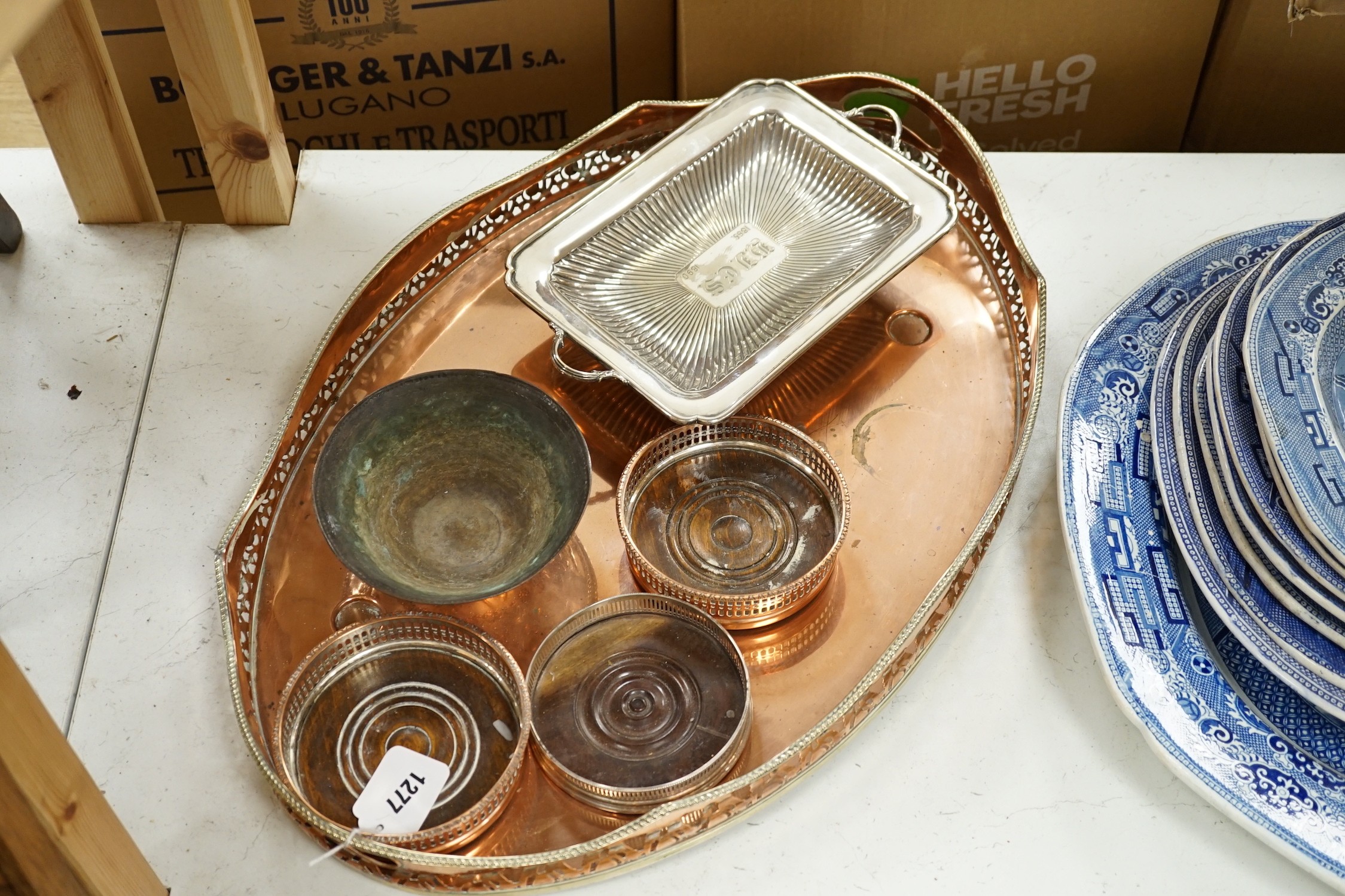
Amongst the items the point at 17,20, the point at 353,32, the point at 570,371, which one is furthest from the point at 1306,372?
the point at 353,32

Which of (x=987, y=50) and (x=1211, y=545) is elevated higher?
(x=987, y=50)

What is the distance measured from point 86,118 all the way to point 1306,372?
34.5 inches

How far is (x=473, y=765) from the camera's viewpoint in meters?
0.73

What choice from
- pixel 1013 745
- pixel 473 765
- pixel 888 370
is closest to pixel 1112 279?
pixel 888 370

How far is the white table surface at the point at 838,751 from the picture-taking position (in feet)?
2.38

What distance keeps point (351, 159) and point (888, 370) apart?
0.50 metres

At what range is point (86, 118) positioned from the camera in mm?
906

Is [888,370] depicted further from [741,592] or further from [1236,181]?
[1236,181]

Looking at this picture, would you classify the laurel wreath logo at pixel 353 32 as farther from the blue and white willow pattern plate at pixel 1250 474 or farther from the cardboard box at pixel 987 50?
the blue and white willow pattern plate at pixel 1250 474

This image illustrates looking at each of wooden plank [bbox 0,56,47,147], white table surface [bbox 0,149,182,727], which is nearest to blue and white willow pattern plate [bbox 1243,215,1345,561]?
white table surface [bbox 0,149,182,727]

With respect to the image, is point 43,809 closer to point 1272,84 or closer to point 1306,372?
point 1306,372

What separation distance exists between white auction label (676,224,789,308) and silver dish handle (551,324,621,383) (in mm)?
101

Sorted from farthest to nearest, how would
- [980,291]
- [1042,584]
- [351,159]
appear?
[351,159], [980,291], [1042,584]

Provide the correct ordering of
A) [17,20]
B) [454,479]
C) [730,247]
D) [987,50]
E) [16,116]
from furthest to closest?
[16,116]
[987,50]
[730,247]
[454,479]
[17,20]
